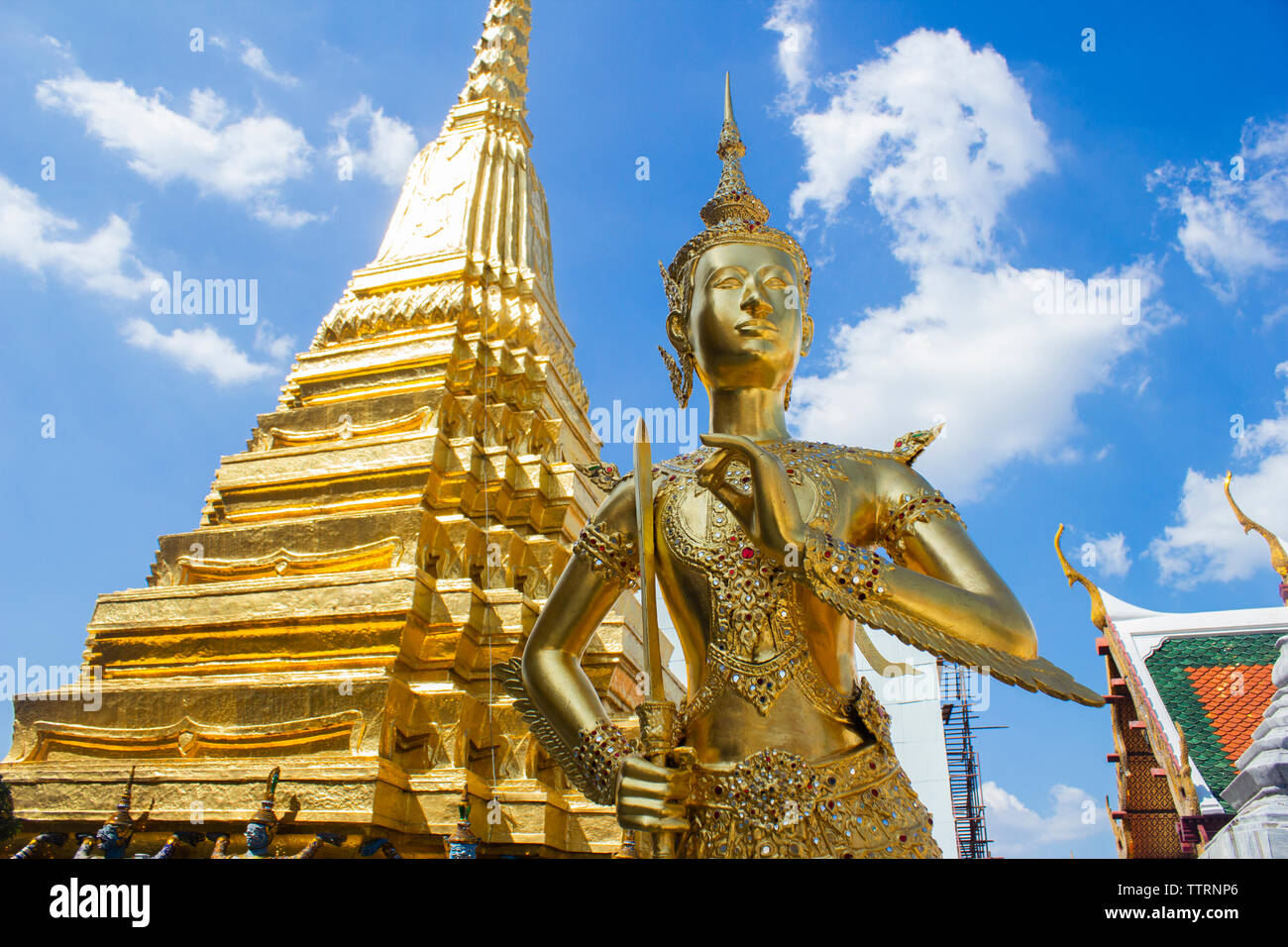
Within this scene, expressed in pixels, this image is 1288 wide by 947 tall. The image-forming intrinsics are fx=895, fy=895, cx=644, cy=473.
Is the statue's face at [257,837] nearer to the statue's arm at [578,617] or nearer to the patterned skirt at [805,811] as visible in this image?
the statue's arm at [578,617]

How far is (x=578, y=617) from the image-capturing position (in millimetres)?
3059

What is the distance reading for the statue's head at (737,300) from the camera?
3.08 m

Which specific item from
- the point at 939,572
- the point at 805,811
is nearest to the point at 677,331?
the point at 939,572

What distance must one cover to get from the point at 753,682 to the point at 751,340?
3.81 ft

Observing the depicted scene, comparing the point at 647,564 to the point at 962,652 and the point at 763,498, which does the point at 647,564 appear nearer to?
the point at 763,498

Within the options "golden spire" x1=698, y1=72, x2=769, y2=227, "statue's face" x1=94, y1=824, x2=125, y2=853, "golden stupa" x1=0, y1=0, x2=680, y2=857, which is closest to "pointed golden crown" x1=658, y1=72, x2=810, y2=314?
"golden spire" x1=698, y1=72, x2=769, y2=227

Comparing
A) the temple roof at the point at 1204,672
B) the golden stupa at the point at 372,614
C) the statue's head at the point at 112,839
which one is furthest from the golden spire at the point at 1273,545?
the statue's head at the point at 112,839

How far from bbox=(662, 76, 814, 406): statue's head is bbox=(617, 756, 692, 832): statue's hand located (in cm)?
143

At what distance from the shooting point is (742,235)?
326 cm

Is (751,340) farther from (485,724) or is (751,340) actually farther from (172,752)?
(172,752)
